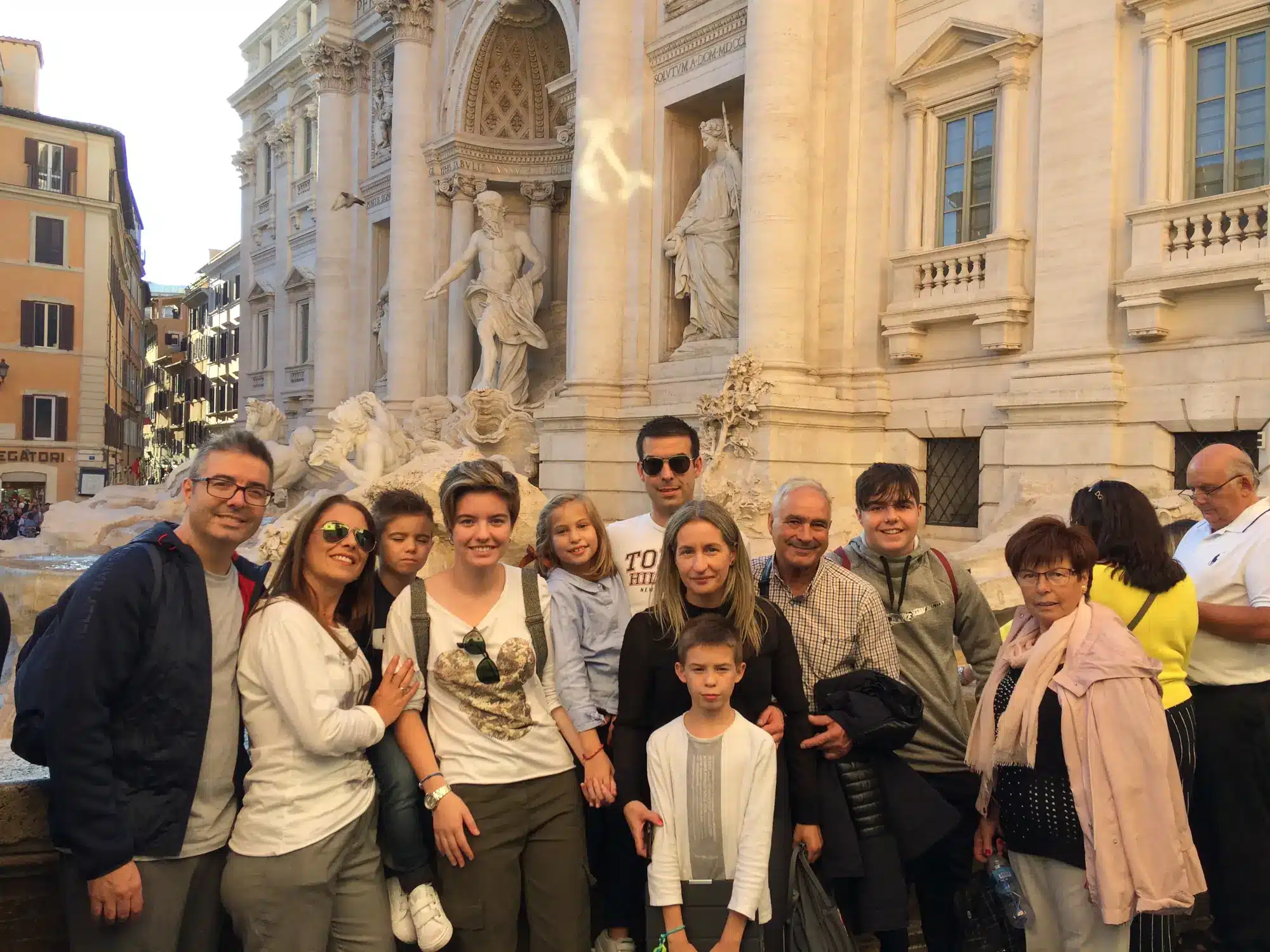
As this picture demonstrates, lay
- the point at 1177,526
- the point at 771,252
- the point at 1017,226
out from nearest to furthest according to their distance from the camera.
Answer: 1. the point at 1177,526
2. the point at 1017,226
3. the point at 771,252

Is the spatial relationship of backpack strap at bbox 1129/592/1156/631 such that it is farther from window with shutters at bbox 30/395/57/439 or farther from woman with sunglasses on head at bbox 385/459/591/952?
window with shutters at bbox 30/395/57/439

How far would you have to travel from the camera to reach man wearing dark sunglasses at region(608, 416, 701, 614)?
3754 millimetres

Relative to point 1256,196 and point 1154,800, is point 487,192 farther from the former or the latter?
point 1154,800

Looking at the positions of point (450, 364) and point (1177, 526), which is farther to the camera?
point (450, 364)

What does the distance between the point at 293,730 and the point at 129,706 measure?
41 cm

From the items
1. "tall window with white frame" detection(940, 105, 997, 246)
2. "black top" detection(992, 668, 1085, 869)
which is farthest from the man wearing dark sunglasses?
"tall window with white frame" detection(940, 105, 997, 246)

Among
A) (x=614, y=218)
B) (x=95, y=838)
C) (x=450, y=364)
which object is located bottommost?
(x=95, y=838)

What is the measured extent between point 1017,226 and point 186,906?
33.9 ft

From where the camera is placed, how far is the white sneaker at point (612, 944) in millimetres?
3268

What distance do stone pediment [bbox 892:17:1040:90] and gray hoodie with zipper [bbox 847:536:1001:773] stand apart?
8859 mm

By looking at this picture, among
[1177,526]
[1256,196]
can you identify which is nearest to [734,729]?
[1177,526]

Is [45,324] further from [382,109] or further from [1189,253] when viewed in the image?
[1189,253]

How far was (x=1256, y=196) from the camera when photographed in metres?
8.77

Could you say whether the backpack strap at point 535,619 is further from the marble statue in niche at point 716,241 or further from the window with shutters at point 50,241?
the window with shutters at point 50,241
